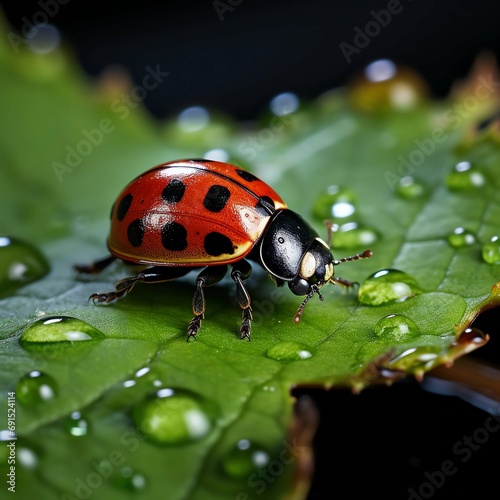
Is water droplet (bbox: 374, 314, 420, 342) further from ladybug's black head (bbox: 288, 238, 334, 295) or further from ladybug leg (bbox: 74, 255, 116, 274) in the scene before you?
ladybug leg (bbox: 74, 255, 116, 274)

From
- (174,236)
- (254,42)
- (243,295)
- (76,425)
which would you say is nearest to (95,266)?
(174,236)

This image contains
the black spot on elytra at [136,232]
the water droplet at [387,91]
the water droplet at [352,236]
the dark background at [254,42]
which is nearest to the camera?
the black spot on elytra at [136,232]

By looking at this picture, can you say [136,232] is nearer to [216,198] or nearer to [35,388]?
[216,198]

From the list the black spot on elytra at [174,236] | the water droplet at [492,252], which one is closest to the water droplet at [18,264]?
the black spot on elytra at [174,236]

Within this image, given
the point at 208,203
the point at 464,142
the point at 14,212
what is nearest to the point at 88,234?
the point at 14,212

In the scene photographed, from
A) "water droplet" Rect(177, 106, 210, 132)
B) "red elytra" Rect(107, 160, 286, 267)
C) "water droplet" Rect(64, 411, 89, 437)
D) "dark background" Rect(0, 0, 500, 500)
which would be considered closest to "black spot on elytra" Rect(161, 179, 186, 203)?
"red elytra" Rect(107, 160, 286, 267)

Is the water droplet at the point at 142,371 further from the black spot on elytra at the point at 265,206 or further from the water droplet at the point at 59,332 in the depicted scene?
the black spot on elytra at the point at 265,206
